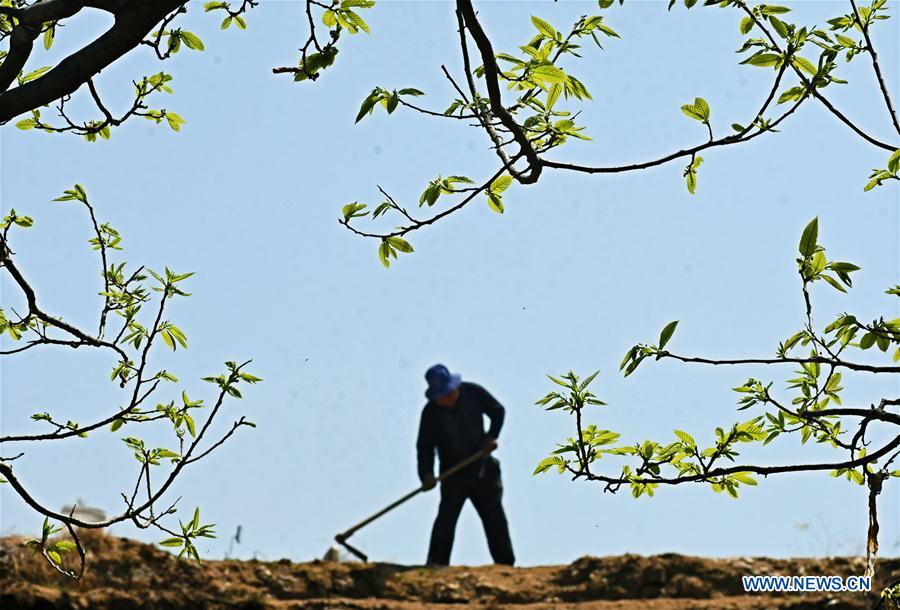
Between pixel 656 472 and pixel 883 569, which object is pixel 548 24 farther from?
pixel 883 569

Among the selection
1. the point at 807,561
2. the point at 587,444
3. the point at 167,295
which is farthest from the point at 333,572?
the point at 587,444

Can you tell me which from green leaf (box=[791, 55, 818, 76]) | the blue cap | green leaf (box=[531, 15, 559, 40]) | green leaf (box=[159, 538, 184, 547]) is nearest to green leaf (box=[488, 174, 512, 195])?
green leaf (box=[531, 15, 559, 40])

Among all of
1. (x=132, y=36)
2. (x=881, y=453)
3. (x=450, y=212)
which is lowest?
(x=881, y=453)

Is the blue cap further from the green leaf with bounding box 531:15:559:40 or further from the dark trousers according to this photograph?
the green leaf with bounding box 531:15:559:40

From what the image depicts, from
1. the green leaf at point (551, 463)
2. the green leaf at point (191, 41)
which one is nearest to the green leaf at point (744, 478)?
the green leaf at point (551, 463)

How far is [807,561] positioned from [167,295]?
6878 millimetres

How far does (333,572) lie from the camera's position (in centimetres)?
981

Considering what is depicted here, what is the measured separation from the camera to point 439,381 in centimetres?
1086

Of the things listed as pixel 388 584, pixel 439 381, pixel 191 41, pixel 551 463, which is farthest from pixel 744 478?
pixel 439 381

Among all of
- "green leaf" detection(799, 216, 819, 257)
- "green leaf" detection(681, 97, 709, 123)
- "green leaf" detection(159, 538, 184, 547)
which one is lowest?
"green leaf" detection(159, 538, 184, 547)

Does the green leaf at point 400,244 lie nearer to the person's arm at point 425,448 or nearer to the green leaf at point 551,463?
the green leaf at point 551,463

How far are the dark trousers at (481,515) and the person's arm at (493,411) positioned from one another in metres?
0.50

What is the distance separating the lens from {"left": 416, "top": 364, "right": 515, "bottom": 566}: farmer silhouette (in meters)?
11.2

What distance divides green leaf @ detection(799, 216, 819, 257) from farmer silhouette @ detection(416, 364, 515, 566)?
26.8ft
